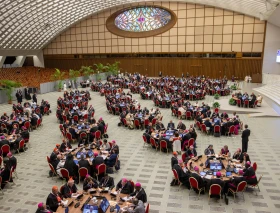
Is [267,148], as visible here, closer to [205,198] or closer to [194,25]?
[205,198]

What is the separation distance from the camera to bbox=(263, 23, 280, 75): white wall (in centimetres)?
3409

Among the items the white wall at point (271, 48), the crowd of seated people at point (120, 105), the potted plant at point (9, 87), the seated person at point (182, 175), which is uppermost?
the white wall at point (271, 48)

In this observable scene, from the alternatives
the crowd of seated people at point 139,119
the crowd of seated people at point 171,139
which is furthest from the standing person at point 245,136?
the crowd of seated people at point 139,119

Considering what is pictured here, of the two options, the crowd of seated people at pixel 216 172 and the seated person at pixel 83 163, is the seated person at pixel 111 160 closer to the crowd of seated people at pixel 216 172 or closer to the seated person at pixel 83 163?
the seated person at pixel 83 163

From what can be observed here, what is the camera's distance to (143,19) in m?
42.1

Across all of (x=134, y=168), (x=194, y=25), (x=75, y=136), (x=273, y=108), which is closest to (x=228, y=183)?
(x=134, y=168)

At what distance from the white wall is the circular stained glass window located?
46.4 ft

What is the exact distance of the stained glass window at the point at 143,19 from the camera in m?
41.0

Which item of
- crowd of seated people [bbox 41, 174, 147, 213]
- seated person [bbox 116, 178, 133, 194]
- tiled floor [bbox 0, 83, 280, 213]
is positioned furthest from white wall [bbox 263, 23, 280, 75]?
seated person [bbox 116, 178, 133, 194]

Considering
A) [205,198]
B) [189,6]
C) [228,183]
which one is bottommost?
[205,198]

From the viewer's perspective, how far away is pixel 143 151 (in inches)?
510

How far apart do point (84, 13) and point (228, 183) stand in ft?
139

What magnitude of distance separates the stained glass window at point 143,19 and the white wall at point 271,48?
15.3 m

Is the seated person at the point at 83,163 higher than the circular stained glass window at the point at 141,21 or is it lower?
lower
